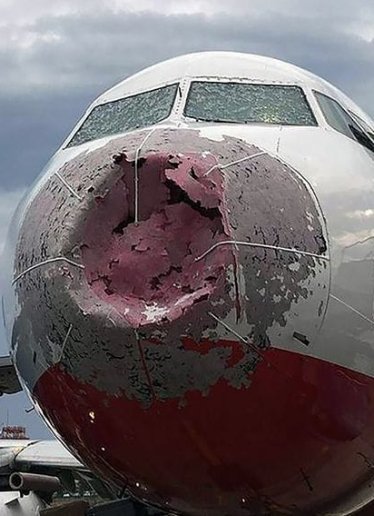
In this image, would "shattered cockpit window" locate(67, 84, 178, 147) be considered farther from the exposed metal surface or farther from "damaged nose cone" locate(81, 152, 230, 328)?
the exposed metal surface

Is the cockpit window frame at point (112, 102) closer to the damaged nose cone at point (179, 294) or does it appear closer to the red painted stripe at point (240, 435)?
the damaged nose cone at point (179, 294)

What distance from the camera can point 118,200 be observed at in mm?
5812

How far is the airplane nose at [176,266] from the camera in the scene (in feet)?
18.1

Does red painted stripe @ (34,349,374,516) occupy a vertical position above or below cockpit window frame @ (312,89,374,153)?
below

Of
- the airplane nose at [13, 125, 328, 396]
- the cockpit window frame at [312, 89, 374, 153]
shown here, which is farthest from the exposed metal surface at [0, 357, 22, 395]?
the airplane nose at [13, 125, 328, 396]

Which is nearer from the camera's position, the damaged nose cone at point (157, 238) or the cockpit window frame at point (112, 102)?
the damaged nose cone at point (157, 238)

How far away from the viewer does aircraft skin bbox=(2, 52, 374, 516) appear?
557cm

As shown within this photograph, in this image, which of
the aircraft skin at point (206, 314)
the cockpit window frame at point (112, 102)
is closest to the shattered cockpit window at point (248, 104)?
the cockpit window frame at point (112, 102)

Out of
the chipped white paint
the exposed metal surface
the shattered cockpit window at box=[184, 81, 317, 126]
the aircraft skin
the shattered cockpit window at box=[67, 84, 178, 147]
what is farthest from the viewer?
the exposed metal surface

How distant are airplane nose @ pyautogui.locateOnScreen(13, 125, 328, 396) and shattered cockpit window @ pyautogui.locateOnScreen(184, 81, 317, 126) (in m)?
1.08

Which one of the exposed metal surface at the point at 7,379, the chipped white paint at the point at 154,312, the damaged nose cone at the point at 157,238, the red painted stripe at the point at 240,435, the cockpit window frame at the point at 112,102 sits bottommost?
the exposed metal surface at the point at 7,379

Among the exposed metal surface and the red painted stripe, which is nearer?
the red painted stripe

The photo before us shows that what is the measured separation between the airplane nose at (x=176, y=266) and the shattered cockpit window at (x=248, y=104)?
3.54 feet

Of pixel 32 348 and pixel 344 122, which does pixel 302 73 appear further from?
pixel 32 348
